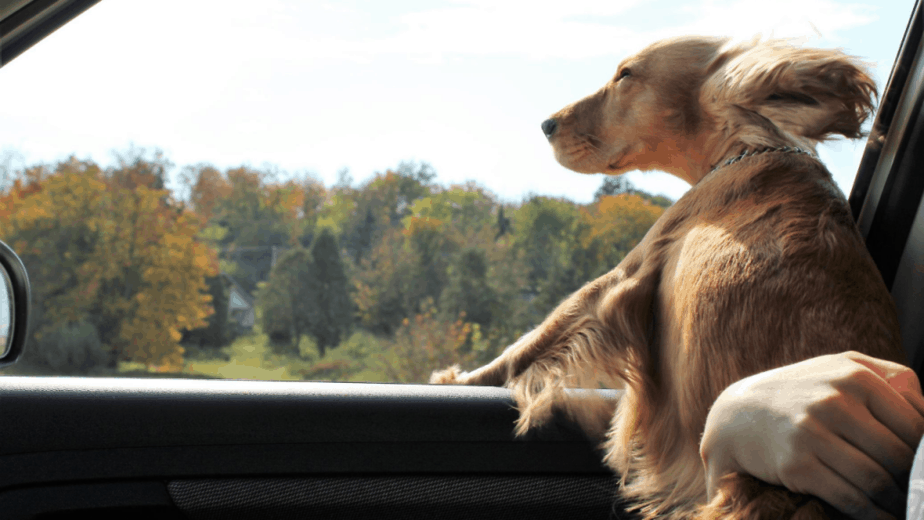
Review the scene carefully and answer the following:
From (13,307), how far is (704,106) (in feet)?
5.87

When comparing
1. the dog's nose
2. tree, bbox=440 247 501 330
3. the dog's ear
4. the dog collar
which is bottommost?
tree, bbox=440 247 501 330

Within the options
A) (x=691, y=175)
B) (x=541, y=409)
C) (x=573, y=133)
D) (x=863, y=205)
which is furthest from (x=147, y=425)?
(x=863, y=205)

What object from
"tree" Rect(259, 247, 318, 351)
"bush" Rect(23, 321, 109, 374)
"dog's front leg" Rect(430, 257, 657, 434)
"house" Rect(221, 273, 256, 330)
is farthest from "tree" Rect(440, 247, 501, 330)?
"bush" Rect(23, 321, 109, 374)

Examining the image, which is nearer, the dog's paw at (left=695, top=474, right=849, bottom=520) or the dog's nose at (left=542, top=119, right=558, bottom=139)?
the dog's paw at (left=695, top=474, right=849, bottom=520)

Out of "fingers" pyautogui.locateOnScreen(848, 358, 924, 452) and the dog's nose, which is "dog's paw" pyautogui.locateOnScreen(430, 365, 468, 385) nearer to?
the dog's nose

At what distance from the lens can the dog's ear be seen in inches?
46.8

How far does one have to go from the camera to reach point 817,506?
2.21ft

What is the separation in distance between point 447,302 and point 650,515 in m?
2.20

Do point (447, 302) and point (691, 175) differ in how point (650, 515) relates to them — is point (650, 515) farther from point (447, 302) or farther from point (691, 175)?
point (447, 302)

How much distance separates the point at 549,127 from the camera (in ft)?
5.77

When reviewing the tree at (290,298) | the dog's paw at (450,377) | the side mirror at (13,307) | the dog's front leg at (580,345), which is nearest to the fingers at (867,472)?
the dog's front leg at (580,345)

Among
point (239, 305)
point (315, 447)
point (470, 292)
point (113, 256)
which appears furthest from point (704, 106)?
point (113, 256)

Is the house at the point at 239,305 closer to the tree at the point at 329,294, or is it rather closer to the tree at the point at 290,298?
the tree at the point at 290,298

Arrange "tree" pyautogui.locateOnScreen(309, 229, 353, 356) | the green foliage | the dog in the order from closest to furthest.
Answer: the dog, the green foliage, "tree" pyautogui.locateOnScreen(309, 229, 353, 356)
